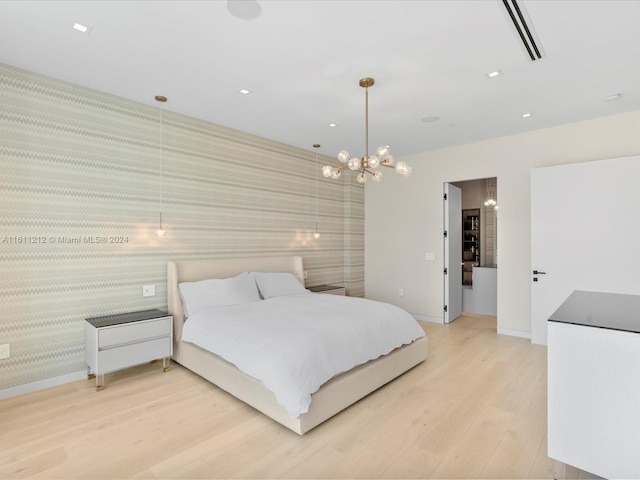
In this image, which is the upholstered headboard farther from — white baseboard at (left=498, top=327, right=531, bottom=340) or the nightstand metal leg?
white baseboard at (left=498, top=327, right=531, bottom=340)

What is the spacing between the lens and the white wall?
13.5 feet

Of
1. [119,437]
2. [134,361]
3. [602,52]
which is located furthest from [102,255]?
[602,52]

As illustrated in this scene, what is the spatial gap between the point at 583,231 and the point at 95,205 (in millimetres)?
5498

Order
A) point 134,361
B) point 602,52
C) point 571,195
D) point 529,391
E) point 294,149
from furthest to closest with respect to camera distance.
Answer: point 294,149
point 571,195
point 134,361
point 529,391
point 602,52

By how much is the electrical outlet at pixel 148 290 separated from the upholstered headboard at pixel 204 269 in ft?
0.51

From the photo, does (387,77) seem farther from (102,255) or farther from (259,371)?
(102,255)

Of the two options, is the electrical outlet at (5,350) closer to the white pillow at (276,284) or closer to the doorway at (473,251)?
the white pillow at (276,284)

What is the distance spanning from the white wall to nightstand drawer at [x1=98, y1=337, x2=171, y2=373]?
3.91 m

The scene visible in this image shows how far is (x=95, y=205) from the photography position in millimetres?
3312

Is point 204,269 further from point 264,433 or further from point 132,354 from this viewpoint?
point 264,433

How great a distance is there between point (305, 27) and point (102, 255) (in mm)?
2894

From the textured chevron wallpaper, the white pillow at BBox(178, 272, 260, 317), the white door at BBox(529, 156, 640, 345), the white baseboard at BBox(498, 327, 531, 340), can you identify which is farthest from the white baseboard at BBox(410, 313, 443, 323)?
the white pillow at BBox(178, 272, 260, 317)

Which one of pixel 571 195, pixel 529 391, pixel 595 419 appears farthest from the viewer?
pixel 571 195

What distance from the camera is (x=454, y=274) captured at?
5.59 m
